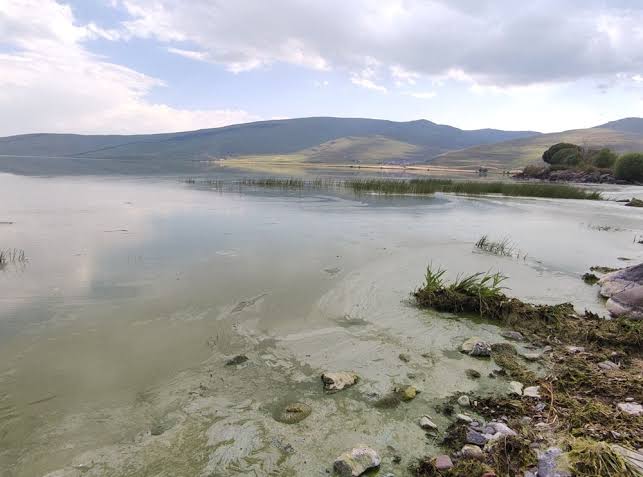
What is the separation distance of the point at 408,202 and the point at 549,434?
24647 millimetres

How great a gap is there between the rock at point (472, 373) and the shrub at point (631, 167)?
68.3 m

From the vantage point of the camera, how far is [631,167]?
189 ft

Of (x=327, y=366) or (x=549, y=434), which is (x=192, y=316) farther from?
(x=549, y=434)

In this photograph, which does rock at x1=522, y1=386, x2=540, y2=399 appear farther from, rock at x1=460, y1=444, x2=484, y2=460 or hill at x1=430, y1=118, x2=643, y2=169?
hill at x1=430, y1=118, x2=643, y2=169

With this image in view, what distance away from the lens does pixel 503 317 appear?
23.3 ft

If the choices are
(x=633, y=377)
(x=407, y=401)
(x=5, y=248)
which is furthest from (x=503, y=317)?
(x=5, y=248)

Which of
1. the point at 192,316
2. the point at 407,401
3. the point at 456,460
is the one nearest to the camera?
the point at 456,460

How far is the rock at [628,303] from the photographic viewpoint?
7.18m

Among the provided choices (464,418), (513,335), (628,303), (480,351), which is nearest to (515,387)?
(480,351)

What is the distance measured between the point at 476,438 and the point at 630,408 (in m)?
1.71

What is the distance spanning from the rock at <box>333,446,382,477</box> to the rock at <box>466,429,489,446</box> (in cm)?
88

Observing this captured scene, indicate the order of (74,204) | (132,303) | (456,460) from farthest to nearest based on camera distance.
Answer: (74,204)
(132,303)
(456,460)

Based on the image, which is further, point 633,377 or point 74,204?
point 74,204

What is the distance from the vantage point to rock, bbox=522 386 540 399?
4.50 metres
